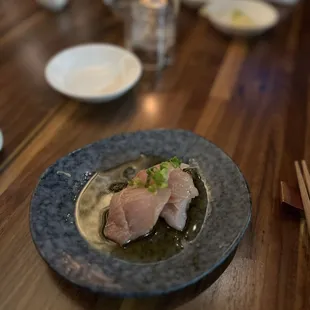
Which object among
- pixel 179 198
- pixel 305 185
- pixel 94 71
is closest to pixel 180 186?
pixel 179 198

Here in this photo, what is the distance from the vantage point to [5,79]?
Answer: 1.32 m

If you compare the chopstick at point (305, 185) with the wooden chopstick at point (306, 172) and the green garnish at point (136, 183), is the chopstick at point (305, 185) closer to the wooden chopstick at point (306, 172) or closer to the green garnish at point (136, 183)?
the wooden chopstick at point (306, 172)

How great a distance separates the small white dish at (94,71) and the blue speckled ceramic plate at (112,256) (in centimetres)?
23

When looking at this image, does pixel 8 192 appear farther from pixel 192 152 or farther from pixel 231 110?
pixel 231 110

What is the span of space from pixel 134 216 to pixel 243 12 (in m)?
1.14

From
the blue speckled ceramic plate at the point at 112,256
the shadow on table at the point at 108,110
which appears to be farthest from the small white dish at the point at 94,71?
the blue speckled ceramic plate at the point at 112,256

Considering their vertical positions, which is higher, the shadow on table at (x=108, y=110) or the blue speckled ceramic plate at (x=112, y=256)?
the blue speckled ceramic plate at (x=112, y=256)

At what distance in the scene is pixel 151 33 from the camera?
146cm

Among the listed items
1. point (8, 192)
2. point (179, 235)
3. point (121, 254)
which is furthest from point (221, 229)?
point (8, 192)

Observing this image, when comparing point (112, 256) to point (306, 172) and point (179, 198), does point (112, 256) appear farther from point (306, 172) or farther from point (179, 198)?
point (306, 172)

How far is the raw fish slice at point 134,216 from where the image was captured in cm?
83

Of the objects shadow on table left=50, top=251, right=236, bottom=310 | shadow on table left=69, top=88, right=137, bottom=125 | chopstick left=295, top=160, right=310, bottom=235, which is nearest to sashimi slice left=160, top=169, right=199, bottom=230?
shadow on table left=50, top=251, right=236, bottom=310

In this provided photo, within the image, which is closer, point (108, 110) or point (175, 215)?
point (175, 215)

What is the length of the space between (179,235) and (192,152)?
24 cm
